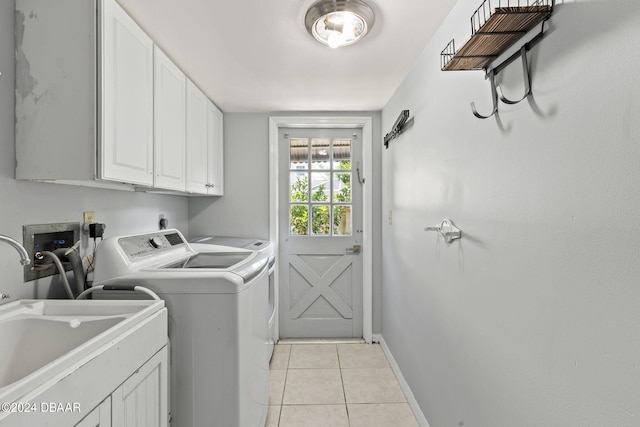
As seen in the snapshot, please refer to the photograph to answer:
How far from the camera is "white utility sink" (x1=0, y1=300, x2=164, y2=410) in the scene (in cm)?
97

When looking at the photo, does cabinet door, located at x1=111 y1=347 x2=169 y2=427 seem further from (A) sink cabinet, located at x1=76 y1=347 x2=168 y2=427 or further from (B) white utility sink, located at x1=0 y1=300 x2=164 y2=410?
(B) white utility sink, located at x1=0 y1=300 x2=164 y2=410

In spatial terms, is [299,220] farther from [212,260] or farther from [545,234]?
[545,234]

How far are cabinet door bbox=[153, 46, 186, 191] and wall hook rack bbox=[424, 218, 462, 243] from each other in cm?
148

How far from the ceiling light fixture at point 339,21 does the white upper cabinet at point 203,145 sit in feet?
3.37

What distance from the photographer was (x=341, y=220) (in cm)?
293

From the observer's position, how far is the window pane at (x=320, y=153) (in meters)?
2.92

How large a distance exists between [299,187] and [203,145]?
3.23 feet

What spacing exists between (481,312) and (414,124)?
3.95ft

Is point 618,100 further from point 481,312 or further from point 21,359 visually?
point 21,359

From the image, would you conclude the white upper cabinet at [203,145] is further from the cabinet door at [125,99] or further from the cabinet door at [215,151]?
the cabinet door at [125,99]

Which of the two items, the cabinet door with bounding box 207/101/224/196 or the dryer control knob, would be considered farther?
the cabinet door with bounding box 207/101/224/196

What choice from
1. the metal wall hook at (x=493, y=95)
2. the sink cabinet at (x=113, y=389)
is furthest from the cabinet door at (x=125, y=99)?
the metal wall hook at (x=493, y=95)

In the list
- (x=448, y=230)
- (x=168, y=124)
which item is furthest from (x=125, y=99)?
(x=448, y=230)

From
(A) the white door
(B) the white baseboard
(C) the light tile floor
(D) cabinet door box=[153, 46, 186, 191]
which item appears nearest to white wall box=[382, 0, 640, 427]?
(B) the white baseboard
